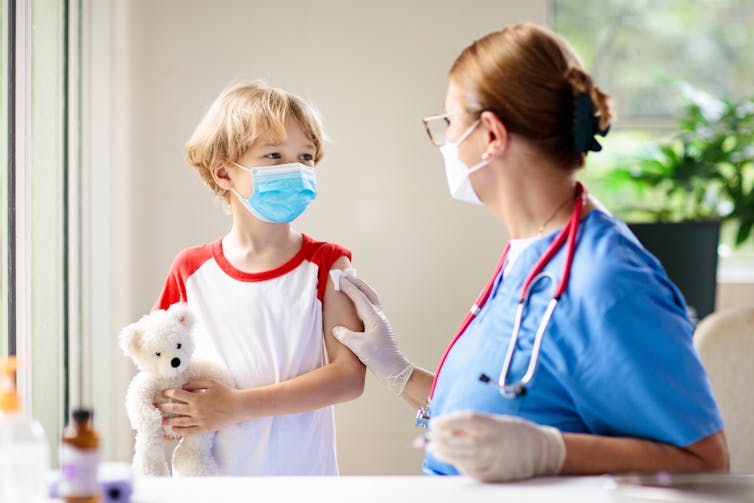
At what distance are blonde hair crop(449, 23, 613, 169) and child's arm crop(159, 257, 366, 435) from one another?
0.66 metres

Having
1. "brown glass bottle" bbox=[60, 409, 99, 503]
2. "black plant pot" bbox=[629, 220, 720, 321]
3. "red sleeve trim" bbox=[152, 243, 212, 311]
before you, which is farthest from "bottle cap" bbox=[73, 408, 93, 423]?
"black plant pot" bbox=[629, 220, 720, 321]

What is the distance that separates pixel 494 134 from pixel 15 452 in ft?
2.98

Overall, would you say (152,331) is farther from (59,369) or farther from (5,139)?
(59,369)

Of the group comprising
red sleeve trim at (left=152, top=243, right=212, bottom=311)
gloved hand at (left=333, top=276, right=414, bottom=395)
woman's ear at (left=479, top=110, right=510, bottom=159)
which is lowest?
gloved hand at (left=333, top=276, right=414, bottom=395)

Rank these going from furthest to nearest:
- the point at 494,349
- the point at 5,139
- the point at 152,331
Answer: the point at 5,139, the point at 152,331, the point at 494,349

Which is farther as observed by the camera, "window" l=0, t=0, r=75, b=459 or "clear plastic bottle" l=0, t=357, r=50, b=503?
"window" l=0, t=0, r=75, b=459

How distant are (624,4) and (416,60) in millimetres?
1243

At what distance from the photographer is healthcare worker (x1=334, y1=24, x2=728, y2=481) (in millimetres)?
1207

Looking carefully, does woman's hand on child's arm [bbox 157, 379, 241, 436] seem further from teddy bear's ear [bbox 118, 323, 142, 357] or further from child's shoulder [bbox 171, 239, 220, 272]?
child's shoulder [bbox 171, 239, 220, 272]

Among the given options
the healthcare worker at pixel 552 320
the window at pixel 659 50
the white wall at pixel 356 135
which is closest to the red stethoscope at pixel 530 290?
the healthcare worker at pixel 552 320

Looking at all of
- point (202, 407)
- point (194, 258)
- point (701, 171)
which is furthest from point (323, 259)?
point (701, 171)

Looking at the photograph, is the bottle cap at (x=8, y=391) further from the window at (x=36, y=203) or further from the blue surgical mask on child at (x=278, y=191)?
the window at (x=36, y=203)

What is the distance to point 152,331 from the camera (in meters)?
1.63

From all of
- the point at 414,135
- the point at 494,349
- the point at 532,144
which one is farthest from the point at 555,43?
the point at 414,135
